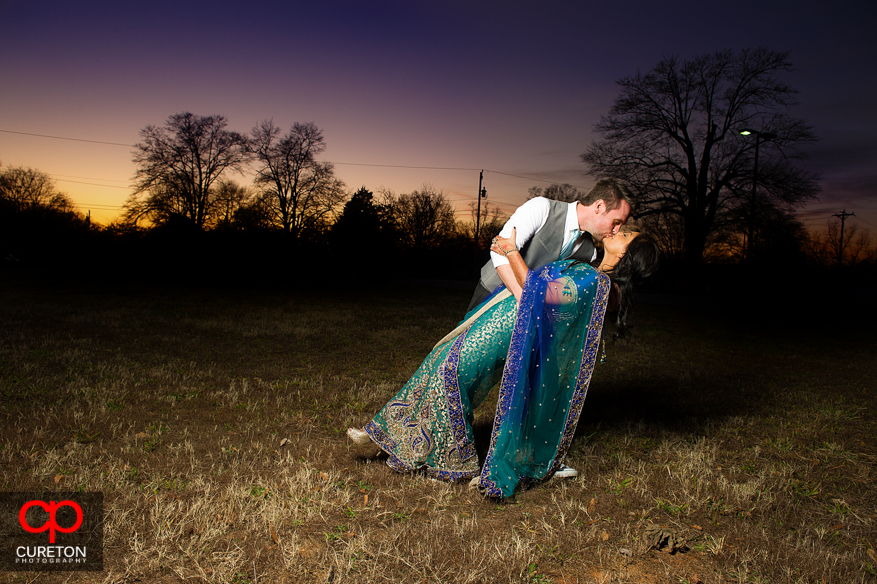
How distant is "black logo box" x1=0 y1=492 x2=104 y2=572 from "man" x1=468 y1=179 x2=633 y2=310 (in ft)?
8.25

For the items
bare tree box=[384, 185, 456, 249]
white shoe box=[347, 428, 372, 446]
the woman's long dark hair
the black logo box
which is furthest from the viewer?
bare tree box=[384, 185, 456, 249]

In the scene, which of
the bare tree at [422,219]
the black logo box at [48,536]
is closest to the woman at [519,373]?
the black logo box at [48,536]

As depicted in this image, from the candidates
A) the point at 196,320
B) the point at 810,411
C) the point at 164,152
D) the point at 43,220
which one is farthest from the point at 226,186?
the point at 810,411

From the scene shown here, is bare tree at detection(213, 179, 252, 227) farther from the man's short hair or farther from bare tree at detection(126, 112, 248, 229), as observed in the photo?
the man's short hair

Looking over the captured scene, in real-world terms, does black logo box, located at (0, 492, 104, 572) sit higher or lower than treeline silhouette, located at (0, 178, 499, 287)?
lower

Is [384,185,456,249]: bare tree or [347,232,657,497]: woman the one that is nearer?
[347,232,657,497]: woman

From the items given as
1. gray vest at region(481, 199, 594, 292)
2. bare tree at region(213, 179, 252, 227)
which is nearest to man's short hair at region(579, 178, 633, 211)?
gray vest at region(481, 199, 594, 292)

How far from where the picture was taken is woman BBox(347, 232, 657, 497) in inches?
121

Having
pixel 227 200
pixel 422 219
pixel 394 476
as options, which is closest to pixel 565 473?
pixel 394 476

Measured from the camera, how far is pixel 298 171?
35156 millimetres

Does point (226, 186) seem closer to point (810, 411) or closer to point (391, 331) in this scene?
point (391, 331)

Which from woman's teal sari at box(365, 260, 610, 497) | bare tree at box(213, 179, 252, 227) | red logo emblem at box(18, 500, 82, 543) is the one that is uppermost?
bare tree at box(213, 179, 252, 227)

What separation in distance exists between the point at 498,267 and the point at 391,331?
25.7ft

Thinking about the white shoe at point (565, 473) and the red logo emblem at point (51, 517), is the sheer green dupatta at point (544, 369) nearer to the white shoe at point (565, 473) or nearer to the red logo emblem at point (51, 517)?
the white shoe at point (565, 473)
